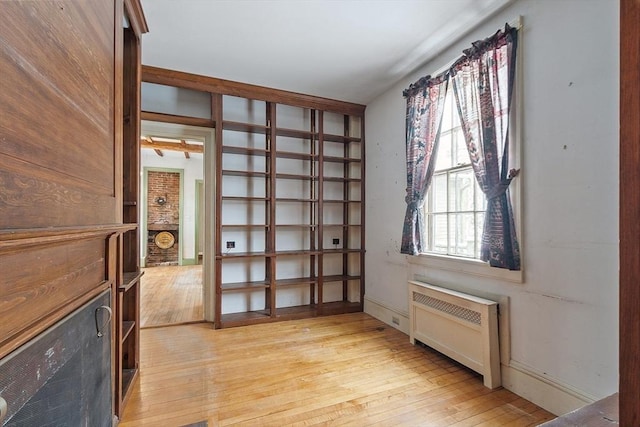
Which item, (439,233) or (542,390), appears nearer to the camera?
(542,390)

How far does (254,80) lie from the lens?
3.27 metres

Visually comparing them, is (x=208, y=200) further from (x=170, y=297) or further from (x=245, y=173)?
(x=170, y=297)

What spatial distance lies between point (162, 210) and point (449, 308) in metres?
7.51

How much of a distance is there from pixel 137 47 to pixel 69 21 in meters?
1.43

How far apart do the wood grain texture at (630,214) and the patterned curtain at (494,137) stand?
1707 millimetres

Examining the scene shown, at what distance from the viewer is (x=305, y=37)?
97.9 inches

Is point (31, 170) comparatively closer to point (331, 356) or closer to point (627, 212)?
point (627, 212)

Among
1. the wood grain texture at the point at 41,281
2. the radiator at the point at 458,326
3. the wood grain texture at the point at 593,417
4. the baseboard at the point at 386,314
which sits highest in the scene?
the wood grain texture at the point at 41,281

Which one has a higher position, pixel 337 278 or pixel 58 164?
pixel 58 164

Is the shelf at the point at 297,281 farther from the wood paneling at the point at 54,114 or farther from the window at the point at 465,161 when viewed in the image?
the wood paneling at the point at 54,114

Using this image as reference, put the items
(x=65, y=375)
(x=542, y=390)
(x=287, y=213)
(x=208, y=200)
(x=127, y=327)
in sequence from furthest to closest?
(x=287, y=213), (x=208, y=200), (x=127, y=327), (x=542, y=390), (x=65, y=375)

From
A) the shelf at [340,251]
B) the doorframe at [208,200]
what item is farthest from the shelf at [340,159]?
the doorframe at [208,200]

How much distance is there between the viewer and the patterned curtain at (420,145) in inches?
107

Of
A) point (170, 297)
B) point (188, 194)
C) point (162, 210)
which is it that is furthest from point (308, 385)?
point (162, 210)
